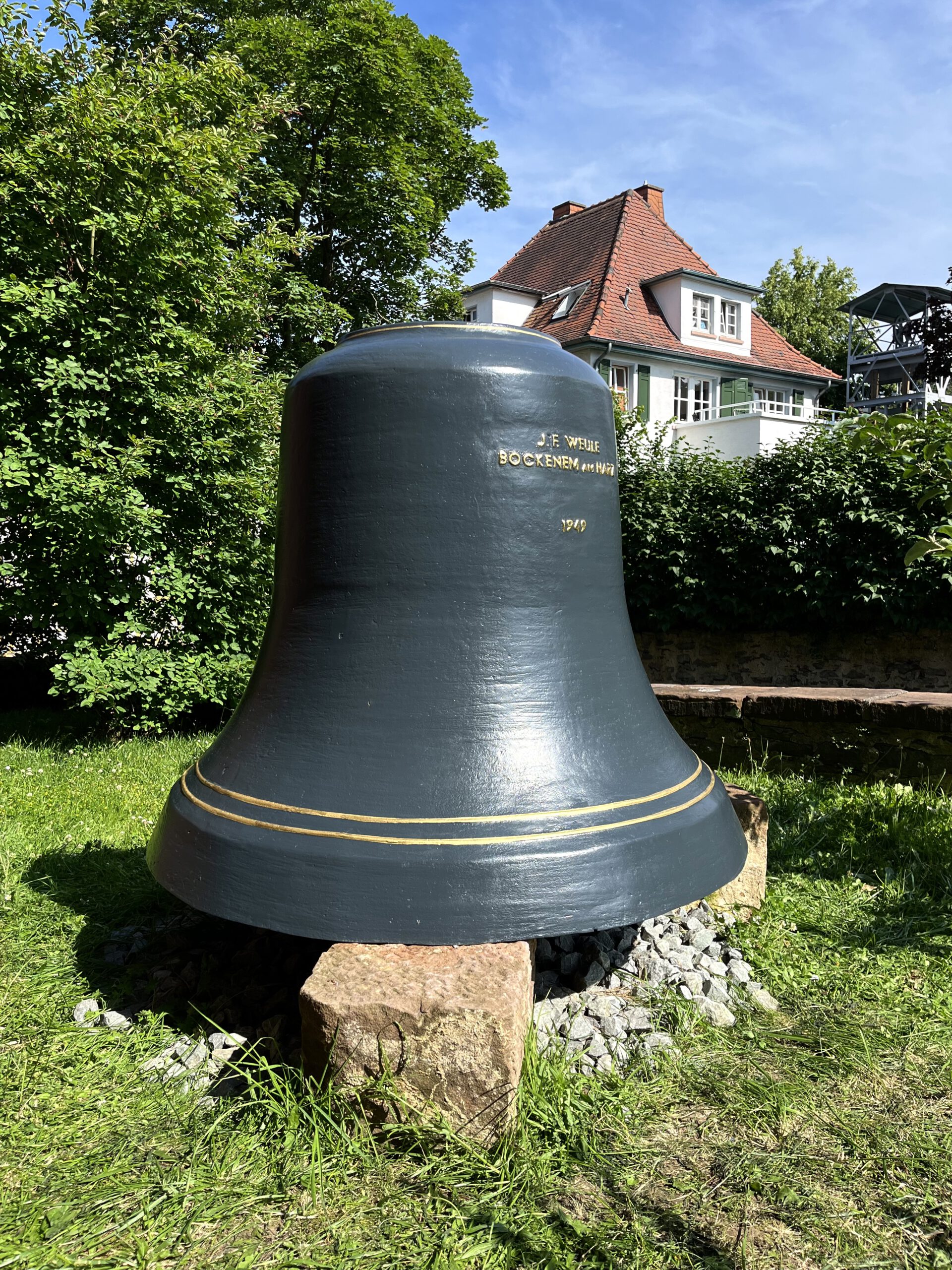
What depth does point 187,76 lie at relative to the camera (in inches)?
280

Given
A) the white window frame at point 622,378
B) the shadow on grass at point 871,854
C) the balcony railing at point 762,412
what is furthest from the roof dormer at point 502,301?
the shadow on grass at point 871,854

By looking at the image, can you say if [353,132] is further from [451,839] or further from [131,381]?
[451,839]

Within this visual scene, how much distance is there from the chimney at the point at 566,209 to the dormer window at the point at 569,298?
4.61m

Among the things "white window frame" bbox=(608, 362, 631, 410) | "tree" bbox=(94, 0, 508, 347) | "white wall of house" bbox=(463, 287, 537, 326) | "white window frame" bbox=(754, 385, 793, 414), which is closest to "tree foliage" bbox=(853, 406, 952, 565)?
"tree" bbox=(94, 0, 508, 347)

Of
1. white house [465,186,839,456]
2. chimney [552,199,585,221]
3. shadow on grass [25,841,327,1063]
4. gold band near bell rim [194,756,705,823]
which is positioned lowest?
shadow on grass [25,841,327,1063]

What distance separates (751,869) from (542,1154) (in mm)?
1710

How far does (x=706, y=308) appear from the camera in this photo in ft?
78.8

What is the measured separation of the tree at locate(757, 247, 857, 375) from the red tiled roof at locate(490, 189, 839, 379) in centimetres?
1582

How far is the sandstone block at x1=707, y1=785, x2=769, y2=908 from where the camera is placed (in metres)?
3.49

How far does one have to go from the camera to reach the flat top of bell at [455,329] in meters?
2.63

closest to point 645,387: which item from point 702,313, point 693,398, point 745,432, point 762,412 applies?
point 693,398

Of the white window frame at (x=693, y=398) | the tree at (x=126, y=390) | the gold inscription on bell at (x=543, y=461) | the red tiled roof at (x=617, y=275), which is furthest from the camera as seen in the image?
the white window frame at (x=693, y=398)

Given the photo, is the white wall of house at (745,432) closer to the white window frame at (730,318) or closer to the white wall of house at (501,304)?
the white window frame at (730,318)

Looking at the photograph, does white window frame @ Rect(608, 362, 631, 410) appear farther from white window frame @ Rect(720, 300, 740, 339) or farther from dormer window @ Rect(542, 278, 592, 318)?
white window frame @ Rect(720, 300, 740, 339)
